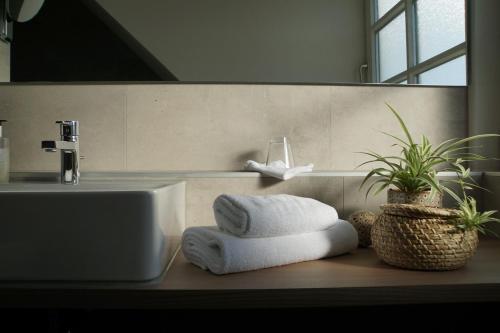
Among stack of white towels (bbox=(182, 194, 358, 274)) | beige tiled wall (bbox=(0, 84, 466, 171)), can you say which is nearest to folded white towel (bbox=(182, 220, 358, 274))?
stack of white towels (bbox=(182, 194, 358, 274))

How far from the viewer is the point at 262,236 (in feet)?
2.57

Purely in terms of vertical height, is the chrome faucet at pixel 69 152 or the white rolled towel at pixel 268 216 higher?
the chrome faucet at pixel 69 152

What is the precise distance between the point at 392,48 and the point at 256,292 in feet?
3.04

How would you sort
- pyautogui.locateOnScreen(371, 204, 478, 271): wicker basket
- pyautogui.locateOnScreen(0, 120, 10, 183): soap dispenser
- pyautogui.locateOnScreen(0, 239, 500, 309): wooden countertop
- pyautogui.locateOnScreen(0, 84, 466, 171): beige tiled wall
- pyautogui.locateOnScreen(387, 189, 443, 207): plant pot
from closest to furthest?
pyautogui.locateOnScreen(0, 239, 500, 309): wooden countertop → pyautogui.locateOnScreen(371, 204, 478, 271): wicker basket → pyautogui.locateOnScreen(387, 189, 443, 207): plant pot → pyautogui.locateOnScreen(0, 120, 10, 183): soap dispenser → pyautogui.locateOnScreen(0, 84, 466, 171): beige tiled wall

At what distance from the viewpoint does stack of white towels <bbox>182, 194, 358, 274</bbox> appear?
75cm

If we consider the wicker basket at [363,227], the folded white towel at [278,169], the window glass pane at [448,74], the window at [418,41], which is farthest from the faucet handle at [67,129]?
the window glass pane at [448,74]

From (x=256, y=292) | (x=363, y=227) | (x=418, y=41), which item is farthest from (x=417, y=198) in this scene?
(x=418, y=41)

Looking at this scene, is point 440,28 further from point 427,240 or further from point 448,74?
point 427,240

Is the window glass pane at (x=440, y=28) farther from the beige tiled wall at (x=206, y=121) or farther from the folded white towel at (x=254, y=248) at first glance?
the folded white towel at (x=254, y=248)

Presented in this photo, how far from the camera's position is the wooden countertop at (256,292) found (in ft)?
2.15

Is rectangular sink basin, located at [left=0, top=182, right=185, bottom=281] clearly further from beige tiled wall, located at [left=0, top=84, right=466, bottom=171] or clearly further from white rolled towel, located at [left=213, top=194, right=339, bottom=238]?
beige tiled wall, located at [left=0, top=84, right=466, bottom=171]

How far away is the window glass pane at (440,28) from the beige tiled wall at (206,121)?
0.13 metres

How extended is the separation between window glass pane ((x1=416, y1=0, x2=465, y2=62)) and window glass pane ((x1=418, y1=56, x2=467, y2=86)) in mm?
48

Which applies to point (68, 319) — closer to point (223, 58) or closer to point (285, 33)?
point (223, 58)
